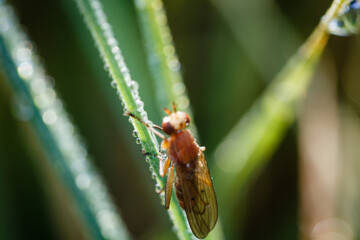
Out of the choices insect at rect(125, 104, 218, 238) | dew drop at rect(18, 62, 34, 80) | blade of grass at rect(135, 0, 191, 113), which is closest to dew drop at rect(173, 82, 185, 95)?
blade of grass at rect(135, 0, 191, 113)

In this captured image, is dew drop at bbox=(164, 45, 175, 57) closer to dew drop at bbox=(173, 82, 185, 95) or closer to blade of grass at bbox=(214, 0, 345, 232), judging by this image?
dew drop at bbox=(173, 82, 185, 95)

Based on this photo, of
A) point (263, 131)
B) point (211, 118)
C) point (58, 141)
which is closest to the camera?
point (58, 141)

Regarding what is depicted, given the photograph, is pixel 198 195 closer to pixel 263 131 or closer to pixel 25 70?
pixel 263 131

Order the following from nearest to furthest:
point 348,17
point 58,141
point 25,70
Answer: point 348,17 → point 58,141 → point 25,70

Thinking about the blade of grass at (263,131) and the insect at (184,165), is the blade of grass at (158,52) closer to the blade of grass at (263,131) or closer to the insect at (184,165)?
the insect at (184,165)

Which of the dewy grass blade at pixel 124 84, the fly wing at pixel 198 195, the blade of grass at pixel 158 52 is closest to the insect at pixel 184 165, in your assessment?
the fly wing at pixel 198 195

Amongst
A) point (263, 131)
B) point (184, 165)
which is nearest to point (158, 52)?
point (184, 165)

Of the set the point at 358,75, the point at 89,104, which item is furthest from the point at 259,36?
the point at 89,104

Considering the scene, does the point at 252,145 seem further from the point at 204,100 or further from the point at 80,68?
the point at 80,68
